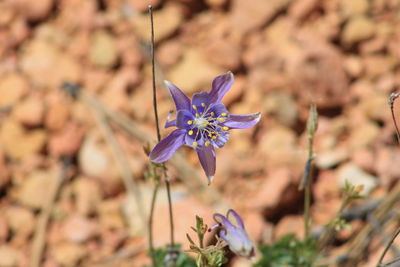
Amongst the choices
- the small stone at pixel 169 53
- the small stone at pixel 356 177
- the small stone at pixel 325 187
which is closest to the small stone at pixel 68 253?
the small stone at pixel 169 53

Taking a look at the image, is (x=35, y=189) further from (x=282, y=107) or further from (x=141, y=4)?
(x=282, y=107)

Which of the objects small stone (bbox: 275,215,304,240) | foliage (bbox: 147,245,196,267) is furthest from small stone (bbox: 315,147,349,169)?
foliage (bbox: 147,245,196,267)

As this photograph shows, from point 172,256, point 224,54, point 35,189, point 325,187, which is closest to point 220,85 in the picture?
point 172,256

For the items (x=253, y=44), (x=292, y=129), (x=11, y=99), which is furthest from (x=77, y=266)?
(x=253, y=44)

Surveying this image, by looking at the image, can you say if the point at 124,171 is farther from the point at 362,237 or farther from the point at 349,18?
the point at 349,18

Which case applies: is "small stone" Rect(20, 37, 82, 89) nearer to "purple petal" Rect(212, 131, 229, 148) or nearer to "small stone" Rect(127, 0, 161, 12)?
"small stone" Rect(127, 0, 161, 12)

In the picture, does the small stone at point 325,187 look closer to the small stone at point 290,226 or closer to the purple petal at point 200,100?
the small stone at point 290,226
